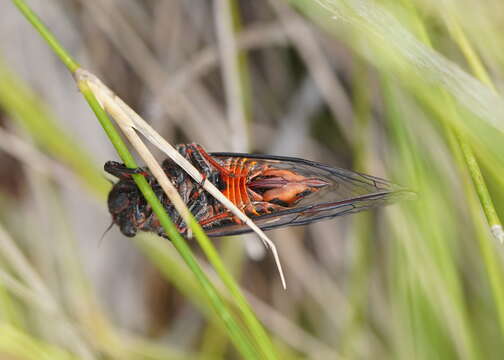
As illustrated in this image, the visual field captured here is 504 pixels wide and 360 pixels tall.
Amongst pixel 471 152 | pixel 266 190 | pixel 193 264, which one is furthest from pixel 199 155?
pixel 471 152

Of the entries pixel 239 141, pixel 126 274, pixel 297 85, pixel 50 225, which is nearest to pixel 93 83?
pixel 239 141

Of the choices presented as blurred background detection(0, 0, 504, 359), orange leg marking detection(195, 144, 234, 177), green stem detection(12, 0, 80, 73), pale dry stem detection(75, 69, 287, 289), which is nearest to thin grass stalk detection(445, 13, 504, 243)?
blurred background detection(0, 0, 504, 359)

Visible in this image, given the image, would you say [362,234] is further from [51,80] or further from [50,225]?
[51,80]

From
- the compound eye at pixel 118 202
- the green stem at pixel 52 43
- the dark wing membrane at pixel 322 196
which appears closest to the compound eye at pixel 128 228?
the compound eye at pixel 118 202

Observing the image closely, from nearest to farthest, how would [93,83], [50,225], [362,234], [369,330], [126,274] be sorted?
1. [93,83]
2. [362,234]
3. [50,225]
4. [369,330]
5. [126,274]

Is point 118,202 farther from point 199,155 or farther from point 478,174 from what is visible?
point 478,174

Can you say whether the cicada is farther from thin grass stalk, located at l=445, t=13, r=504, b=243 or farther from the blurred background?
thin grass stalk, located at l=445, t=13, r=504, b=243

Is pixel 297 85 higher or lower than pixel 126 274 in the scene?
higher
